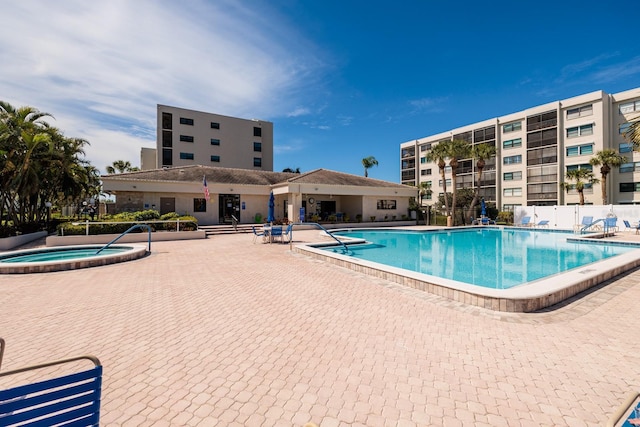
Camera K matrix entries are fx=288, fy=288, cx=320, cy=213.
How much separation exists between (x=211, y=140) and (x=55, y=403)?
47935 millimetres

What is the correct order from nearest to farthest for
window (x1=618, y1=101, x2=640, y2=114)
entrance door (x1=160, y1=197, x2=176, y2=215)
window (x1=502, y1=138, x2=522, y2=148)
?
entrance door (x1=160, y1=197, x2=176, y2=215) → window (x1=618, y1=101, x2=640, y2=114) → window (x1=502, y1=138, x2=522, y2=148)

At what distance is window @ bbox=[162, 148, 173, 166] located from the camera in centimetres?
4303

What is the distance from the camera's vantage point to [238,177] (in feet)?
94.1

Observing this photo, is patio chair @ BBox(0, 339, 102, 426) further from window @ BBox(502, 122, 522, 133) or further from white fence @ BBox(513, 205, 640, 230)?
window @ BBox(502, 122, 522, 133)

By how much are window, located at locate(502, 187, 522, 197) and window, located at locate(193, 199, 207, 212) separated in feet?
160

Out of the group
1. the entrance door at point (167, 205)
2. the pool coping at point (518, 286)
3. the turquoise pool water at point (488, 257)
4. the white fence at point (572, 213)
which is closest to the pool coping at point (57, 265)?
the pool coping at point (518, 286)

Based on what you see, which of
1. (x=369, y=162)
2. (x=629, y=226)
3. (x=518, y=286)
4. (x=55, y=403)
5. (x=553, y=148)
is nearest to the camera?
(x=55, y=403)

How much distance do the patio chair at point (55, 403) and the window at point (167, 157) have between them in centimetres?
4687

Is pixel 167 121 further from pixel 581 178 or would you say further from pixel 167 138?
pixel 581 178

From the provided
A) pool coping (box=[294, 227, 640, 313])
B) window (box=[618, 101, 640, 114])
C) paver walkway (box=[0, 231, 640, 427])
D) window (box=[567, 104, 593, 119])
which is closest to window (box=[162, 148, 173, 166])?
paver walkway (box=[0, 231, 640, 427])

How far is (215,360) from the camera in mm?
4027

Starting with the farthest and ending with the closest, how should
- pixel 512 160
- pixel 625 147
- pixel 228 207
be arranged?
pixel 512 160, pixel 625 147, pixel 228 207

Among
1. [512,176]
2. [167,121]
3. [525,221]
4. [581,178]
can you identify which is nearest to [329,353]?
[525,221]

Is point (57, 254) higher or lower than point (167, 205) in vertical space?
lower
